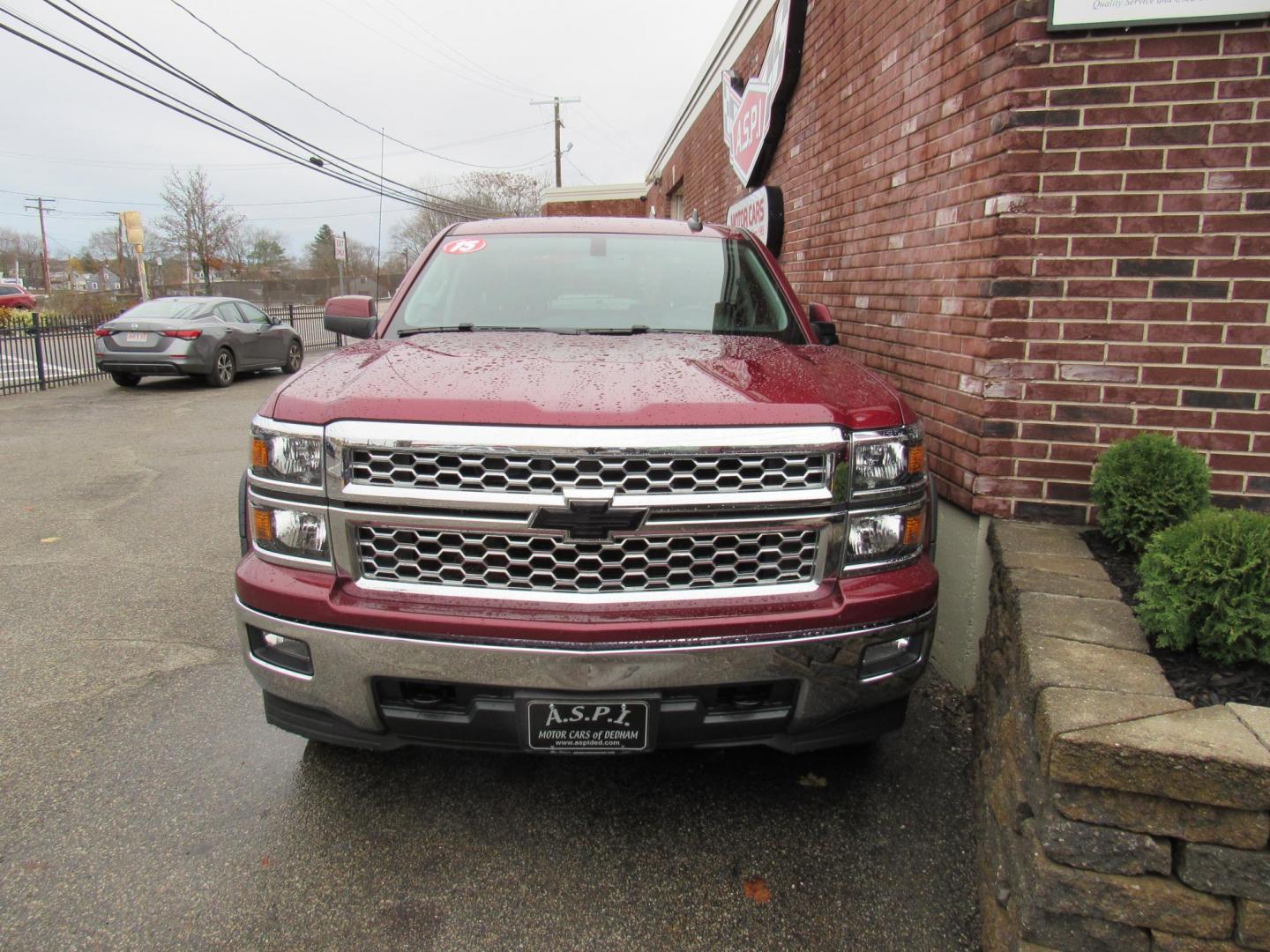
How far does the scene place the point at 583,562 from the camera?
2279mm

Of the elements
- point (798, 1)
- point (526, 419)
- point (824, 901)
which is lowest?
point (824, 901)

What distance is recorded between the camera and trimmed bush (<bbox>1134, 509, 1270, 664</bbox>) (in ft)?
7.13

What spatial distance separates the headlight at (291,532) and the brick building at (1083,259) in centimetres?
246

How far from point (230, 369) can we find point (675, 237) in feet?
44.3

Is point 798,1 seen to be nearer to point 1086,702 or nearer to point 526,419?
point 526,419

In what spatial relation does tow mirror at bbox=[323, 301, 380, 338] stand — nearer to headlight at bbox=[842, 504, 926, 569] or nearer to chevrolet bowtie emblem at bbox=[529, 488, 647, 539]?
chevrolet bowtie emblem at bbox=[529, 488, 647, 539]

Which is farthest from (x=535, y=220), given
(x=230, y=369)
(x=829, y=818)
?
(x=230, y=369)

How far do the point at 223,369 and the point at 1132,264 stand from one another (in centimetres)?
1500

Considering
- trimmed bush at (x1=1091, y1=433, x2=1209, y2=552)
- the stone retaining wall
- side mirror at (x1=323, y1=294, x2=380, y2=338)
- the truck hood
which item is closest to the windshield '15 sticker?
side mirror at (x1=323, y1=294, x2=380, y2=338)

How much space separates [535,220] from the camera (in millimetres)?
4371

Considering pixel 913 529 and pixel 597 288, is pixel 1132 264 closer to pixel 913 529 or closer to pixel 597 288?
pixel 913 529

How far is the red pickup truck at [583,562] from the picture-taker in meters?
2.22

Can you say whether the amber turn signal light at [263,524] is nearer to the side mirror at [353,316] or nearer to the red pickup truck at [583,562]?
the red pickup truck at [583,562]

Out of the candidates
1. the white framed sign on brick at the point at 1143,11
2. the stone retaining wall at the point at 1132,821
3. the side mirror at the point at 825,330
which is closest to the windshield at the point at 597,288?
the side mirror at the point at 825,330
